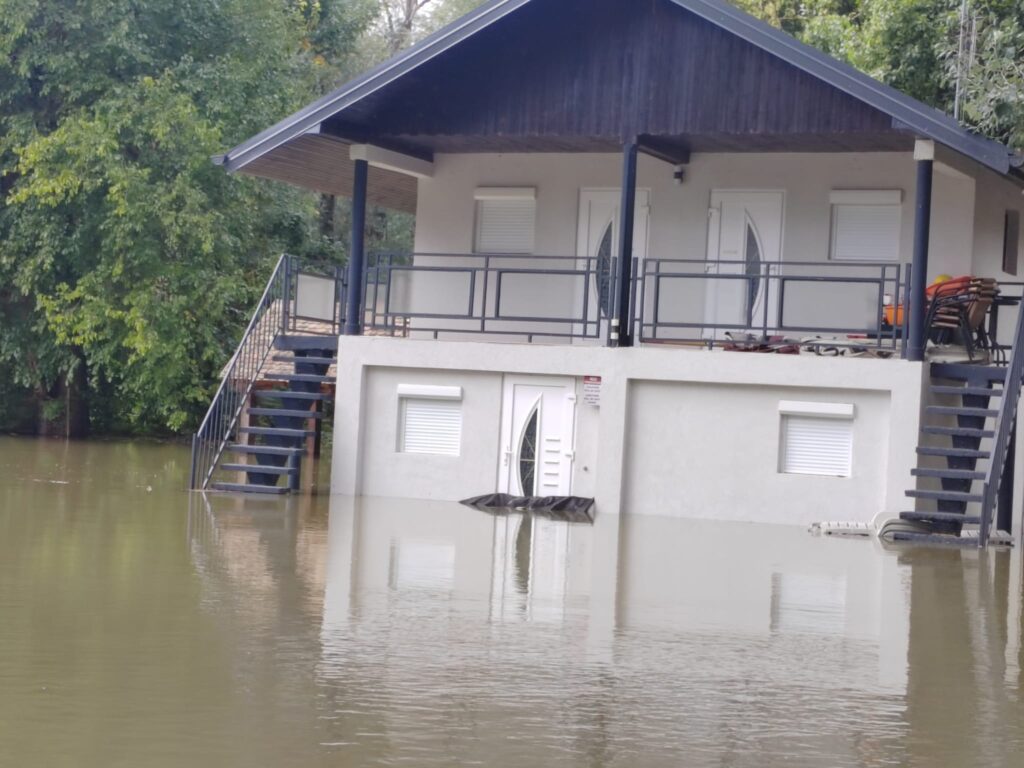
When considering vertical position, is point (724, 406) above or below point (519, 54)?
below

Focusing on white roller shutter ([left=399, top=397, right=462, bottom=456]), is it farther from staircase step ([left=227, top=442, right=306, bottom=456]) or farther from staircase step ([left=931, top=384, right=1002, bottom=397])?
staircase step ([left=931, top=384, right=1002, bottom=397])

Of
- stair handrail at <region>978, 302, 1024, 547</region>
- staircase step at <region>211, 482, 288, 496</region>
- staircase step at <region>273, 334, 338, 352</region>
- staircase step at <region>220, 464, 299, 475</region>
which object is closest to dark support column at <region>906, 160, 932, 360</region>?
stair handrail at <region>978, 302, 1024, 547</region>

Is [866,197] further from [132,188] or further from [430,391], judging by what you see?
[132,188]

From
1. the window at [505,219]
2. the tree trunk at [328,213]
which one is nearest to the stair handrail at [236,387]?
the window at [505,219]

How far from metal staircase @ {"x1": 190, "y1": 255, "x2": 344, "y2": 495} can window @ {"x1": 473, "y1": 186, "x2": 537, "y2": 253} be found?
2128 millimetres

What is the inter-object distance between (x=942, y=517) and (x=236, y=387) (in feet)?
30.5

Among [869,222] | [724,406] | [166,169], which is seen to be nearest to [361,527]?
[724,406]

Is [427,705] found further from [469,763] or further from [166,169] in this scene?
[166,169]

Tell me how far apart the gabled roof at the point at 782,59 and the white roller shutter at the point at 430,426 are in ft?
12.0

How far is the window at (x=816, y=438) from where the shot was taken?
57.9ft

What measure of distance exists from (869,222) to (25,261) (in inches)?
596

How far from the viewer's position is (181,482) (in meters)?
20.9

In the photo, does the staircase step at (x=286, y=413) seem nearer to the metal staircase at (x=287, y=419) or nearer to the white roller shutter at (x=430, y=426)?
the metal staircase at (x=287, y=419)

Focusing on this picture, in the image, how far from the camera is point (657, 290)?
18.3 meters
